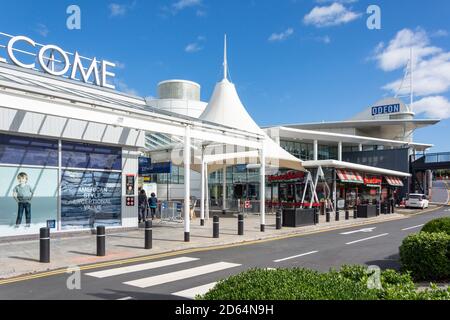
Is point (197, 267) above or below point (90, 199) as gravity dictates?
below

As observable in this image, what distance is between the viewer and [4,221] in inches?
548

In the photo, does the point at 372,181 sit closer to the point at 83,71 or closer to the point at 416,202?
the point at 416,202

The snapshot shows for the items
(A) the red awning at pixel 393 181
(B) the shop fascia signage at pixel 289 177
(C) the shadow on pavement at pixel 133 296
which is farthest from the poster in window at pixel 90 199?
(A) the red awning at pixel 393 181

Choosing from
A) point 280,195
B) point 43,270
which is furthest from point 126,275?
point 280,195

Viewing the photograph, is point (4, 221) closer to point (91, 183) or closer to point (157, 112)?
point (91, 183)

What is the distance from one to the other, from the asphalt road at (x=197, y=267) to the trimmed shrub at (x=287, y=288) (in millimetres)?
3154

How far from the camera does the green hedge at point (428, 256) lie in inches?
314

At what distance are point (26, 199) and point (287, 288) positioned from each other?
13233 millimetres

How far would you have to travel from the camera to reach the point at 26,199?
47.9ft

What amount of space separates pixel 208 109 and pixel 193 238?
11.2m

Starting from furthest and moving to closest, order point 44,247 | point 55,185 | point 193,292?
point 55,185
point 44,247
point 193,292

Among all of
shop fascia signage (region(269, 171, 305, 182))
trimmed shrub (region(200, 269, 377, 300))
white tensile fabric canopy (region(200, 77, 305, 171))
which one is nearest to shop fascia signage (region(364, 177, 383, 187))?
shop fascia signage (region(269, 171, 305, 182))

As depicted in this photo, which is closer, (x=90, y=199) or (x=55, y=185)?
(x=55, y=185)

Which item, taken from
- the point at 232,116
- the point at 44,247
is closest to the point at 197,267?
the point at 44,247
